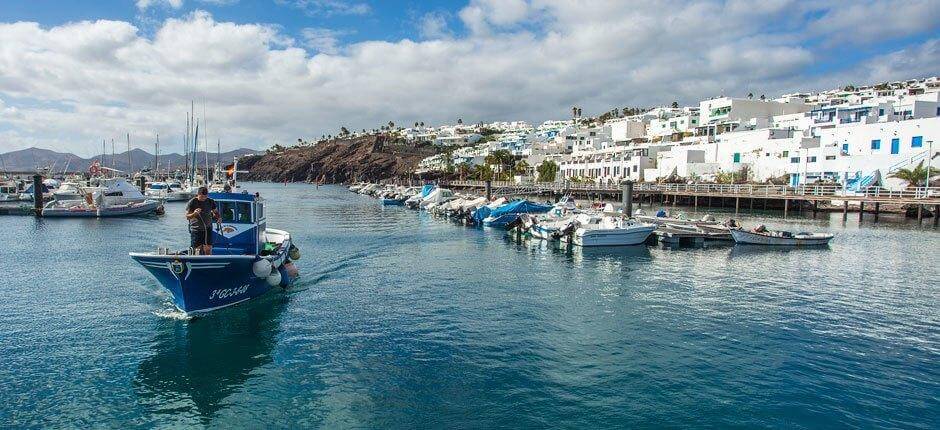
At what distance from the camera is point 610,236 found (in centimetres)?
3641

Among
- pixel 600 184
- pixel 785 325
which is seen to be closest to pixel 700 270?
pixel 785 325

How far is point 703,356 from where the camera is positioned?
15.2 m

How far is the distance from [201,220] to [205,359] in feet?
15.7

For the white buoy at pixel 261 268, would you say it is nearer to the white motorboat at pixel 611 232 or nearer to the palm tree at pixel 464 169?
the white motorboat at pixel 611 232

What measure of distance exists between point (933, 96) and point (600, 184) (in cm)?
4620

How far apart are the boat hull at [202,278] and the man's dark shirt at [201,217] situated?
4.40ft

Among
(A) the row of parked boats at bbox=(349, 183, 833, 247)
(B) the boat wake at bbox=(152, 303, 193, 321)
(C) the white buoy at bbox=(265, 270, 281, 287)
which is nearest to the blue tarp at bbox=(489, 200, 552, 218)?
(A) the row of parked boats at bbox=(349, 183, 833, 247)

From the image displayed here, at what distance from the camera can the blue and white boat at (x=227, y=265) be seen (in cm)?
1672

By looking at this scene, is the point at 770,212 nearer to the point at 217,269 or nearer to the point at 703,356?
the point at 703,356

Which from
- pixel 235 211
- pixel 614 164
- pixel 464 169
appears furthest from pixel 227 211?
pixel 464 169

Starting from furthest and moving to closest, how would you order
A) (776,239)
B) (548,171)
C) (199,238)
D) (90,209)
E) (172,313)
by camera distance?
(548,171) < (90,209) < (776,239) < (172,313) < (199,238)

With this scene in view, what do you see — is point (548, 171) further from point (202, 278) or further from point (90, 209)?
point (202, 278)

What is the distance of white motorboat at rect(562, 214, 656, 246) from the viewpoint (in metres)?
36.3

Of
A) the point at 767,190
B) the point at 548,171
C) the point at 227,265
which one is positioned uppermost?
the point at 548,171
